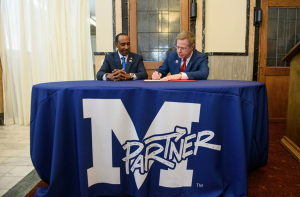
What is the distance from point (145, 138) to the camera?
98 cm

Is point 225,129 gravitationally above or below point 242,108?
below

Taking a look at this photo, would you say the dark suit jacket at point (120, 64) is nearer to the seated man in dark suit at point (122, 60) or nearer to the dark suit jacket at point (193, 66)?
the seated man in dark suit at point (122, 60)

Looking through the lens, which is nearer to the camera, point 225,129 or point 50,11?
point 225,129

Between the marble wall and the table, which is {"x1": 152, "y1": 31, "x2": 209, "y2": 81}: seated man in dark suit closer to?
the table

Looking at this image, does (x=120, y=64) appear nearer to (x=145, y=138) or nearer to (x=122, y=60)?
(x=122, y=60)

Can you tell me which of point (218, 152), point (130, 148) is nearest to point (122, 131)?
point (130, 148)

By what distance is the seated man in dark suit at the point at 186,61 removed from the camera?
1.67 meters

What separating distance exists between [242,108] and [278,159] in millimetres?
959

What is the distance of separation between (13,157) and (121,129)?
1.38 meters

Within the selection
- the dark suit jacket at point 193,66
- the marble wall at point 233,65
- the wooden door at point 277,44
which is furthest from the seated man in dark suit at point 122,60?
the wooden door at point 277,44

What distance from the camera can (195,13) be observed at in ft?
8.83

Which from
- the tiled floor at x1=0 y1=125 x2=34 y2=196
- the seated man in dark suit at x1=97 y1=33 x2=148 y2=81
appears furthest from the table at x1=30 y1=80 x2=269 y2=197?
the seated man in dark suit at x1=97 y1=33 x2=148 y2=81

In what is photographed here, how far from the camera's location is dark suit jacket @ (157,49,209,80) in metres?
1.64

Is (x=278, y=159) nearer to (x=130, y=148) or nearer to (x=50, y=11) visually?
(x=130, y=148)
